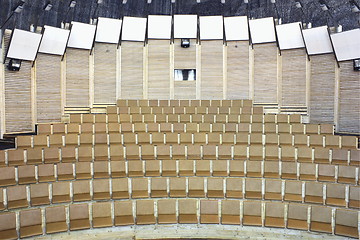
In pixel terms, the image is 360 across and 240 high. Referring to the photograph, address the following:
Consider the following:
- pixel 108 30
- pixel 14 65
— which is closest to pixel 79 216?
pixel 14 65

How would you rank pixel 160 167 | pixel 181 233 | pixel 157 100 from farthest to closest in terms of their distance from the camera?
1. pixel 157 100
2. pixel 160 167
3. pixel 181 233

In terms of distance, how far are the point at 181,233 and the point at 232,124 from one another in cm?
156

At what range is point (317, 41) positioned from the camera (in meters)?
4.02

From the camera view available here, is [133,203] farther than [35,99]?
No

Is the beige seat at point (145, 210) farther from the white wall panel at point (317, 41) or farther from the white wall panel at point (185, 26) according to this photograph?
the white wall panel at point (317, 41)

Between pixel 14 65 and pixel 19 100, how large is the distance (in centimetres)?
43

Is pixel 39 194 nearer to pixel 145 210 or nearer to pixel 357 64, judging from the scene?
pixel 145 210

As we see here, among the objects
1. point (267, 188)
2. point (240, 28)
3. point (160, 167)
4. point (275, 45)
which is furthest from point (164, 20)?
point (267, 188)

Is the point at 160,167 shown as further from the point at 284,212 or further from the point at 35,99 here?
the point at 35,99

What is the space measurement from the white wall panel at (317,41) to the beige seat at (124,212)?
10.7 ft

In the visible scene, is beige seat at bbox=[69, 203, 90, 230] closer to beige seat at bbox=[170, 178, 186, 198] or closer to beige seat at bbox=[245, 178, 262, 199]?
beige seat at bbox=[170, 178, 186, 198]

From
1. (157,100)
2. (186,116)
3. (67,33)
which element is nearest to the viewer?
(186,116)

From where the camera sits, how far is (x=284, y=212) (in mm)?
2188

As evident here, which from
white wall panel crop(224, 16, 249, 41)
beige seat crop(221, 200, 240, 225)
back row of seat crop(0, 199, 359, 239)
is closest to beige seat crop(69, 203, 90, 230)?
back row of seat crop(0, 199, 359, 239)
